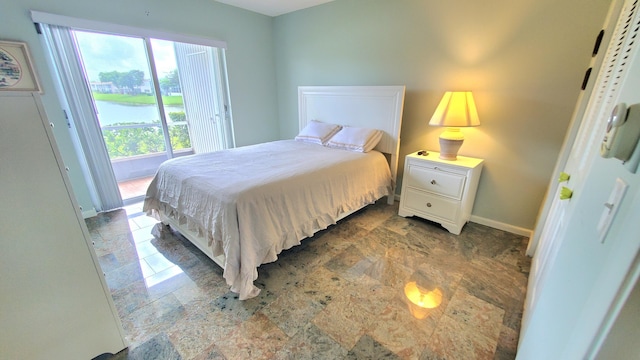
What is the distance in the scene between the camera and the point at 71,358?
A: 117 cm

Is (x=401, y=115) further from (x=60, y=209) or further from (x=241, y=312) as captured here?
(x=60, y=209)

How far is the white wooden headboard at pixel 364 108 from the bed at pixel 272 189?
0.04 feet

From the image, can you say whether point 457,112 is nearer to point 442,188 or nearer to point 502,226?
point 442,188

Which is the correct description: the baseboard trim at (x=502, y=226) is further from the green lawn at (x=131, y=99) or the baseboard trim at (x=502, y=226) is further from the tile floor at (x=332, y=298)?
the green lawn at (x=131, y=99)

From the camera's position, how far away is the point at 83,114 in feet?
8.56

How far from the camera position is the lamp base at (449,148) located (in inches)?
94.2

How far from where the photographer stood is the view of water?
3.39 meters

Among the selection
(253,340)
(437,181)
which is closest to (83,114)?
Answer: (253,340)

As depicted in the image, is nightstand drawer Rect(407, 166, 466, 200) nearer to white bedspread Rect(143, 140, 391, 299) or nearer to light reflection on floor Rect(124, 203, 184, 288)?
white bedspread Rect(143, 140, 391, 299)

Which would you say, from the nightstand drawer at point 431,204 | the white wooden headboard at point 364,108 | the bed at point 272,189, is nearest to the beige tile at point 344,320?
the bed at point 272,189

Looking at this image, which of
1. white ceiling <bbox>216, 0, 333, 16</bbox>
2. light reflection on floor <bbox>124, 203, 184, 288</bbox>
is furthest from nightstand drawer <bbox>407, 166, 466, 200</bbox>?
white ceiling <bbox>216, 0, 333, 16</bbox>

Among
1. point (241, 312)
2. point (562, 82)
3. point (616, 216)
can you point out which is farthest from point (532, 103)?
point (241, 312)

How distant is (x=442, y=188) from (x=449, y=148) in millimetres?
403

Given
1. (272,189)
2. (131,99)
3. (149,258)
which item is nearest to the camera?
(272,189)
